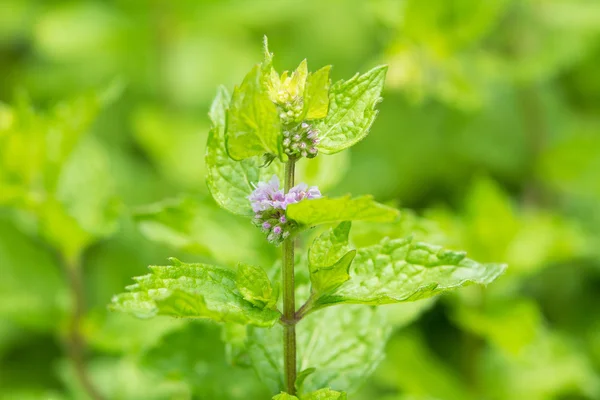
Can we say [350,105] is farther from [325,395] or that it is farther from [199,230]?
[199,230]

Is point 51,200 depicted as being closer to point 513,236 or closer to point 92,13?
point 513,236

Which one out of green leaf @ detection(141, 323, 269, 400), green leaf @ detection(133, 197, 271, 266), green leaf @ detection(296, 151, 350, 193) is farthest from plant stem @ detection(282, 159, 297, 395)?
green leaf @ detection(296, 151, 350, 193)

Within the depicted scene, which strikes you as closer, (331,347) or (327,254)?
(327,254)

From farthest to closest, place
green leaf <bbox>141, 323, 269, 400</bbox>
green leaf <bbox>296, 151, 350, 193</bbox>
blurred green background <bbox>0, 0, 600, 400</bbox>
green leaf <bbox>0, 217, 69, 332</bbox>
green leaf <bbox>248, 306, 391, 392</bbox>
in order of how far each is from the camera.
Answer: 1. green leaf <bbox>0, 217, 69, 332</bbox>
2. blurred green background <bbox>0, 0, 600, 400</bbox>
3. green leaf <bbox>296, 151, 350, 193</bbox>
4. green leaf <bbox>141, 323, 269, 400</bbox>
5. green leaf <bbox>248, 306, 391, 392</bbox>

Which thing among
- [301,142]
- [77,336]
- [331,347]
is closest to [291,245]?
[301,142]

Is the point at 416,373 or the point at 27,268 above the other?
the point at 27,268

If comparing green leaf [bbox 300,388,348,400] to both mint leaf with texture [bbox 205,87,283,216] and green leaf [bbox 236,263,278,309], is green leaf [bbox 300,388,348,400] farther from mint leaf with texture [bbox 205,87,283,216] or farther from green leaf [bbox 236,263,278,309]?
mint leaf with texture [bbox 205,87,283,216]

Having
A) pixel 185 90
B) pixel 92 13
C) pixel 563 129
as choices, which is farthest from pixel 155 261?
pixel 563 129
